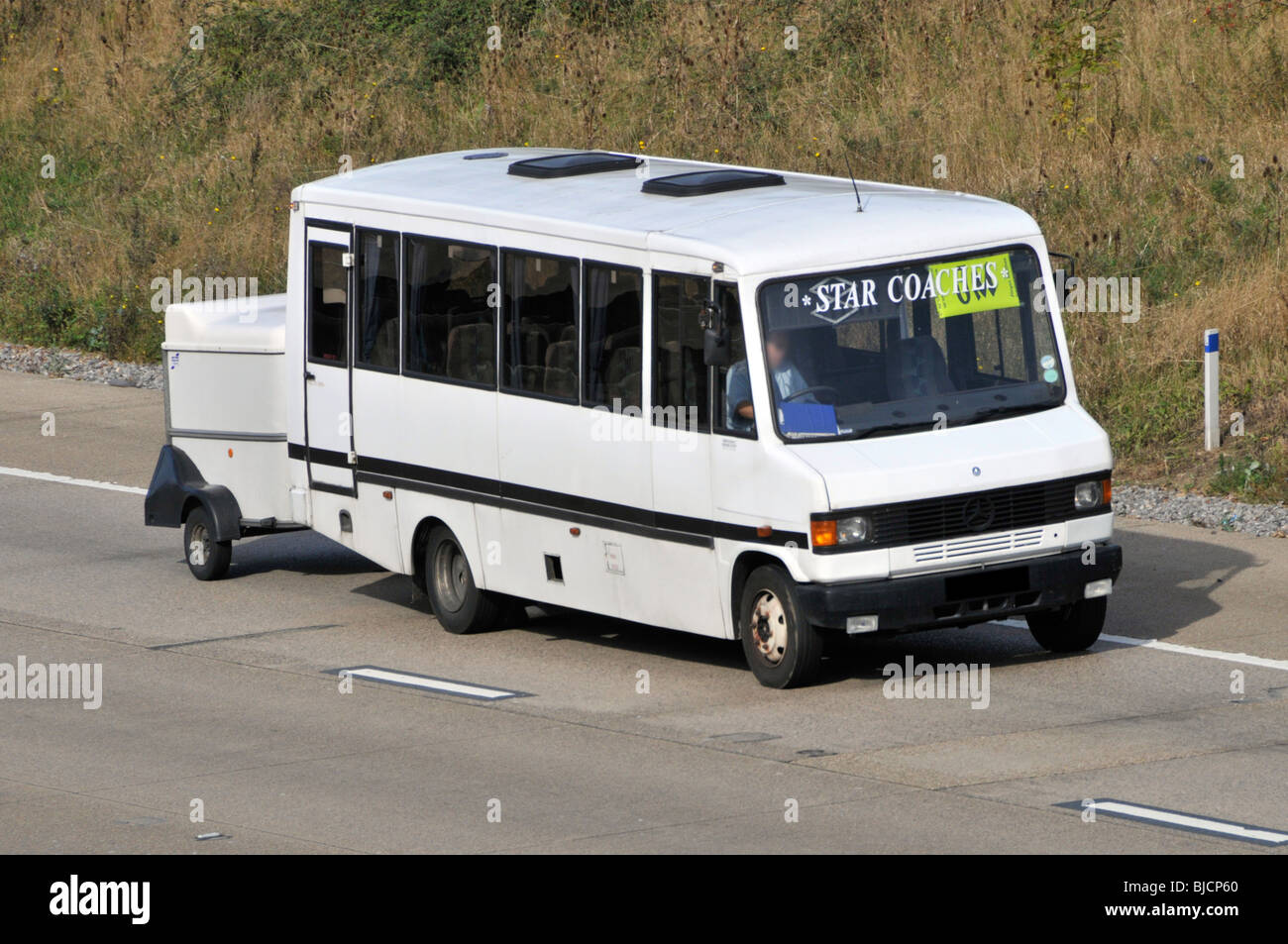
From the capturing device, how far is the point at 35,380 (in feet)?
78.0

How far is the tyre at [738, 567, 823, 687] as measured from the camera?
1152 cm

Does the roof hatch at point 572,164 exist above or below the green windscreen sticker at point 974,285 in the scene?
above

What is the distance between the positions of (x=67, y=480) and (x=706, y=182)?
26.2ft

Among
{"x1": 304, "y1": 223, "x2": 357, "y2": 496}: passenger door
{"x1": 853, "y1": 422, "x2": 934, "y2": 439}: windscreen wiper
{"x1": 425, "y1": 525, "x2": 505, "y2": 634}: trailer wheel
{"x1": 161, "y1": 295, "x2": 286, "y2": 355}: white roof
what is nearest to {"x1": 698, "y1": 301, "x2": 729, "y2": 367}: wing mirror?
{"x1": 853, "y1": 422, "x2": 934, "y2": 439}: windscreen wiper

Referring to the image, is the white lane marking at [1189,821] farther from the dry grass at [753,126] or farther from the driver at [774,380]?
the dry grass at [753,126]

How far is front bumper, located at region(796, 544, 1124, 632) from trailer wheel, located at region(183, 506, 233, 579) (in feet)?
17.0

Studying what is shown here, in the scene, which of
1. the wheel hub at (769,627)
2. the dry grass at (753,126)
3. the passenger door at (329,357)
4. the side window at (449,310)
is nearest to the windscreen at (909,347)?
the wheel hub at (769,627)

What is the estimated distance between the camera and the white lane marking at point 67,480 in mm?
18391

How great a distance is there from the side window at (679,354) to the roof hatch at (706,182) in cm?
93

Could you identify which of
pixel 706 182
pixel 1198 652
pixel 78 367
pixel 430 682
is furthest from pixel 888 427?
pixel 78 367

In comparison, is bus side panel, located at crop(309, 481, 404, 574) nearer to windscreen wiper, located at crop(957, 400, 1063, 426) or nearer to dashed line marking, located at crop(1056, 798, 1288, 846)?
windscreen wiper, located at crop(957, 400, 1063, 426)

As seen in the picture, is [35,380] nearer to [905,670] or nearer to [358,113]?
[358,113]

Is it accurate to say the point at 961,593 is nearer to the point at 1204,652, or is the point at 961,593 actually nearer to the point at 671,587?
the point at 671,587

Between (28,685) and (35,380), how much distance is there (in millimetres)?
11855
